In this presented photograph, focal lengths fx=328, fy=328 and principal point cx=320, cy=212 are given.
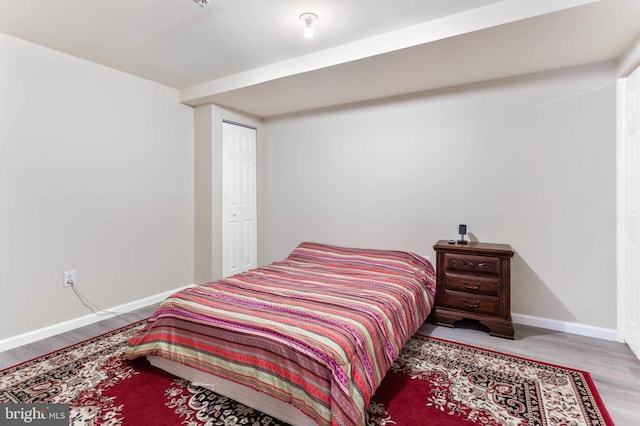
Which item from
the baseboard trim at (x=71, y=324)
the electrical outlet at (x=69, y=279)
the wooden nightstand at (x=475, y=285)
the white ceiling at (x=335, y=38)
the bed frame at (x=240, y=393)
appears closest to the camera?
the bed frame at (x=240, y=393)

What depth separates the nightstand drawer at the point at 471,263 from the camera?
8.82 ft

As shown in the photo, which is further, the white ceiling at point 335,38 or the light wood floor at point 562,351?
the white ceiling at point 335,38

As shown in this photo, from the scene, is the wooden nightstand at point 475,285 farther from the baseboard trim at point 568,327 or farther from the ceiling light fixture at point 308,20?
the ceiling light fixture at point 308,20

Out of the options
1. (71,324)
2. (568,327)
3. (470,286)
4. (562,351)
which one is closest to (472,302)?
(470,286)

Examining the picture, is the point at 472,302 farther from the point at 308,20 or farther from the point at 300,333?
the point at 308,20

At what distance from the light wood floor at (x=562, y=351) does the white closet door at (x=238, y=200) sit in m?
1.33

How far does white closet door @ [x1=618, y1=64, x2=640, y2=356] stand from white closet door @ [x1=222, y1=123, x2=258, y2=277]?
3729mm

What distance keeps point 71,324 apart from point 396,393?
281 centimetres

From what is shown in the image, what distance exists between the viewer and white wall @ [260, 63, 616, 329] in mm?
2686

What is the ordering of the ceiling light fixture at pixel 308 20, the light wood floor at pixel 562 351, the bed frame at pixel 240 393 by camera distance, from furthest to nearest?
1. the ceiling light fixture at pixel 308 20
2. the light wood floor at pixel 562 351
3. the bed frame at pixel 240 393

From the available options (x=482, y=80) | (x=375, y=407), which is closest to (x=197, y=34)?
(x=482, y=80)

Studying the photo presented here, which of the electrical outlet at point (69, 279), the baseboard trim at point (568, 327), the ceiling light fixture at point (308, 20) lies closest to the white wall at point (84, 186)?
the electrical outlet at point (69, 279)

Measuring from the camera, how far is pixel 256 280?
8.59 feet

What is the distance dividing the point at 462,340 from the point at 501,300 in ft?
1.51
